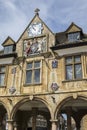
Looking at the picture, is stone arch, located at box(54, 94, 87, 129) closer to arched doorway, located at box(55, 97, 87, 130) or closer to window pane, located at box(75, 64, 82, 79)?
arched doorway, located at box(55, 97, 87, 130)

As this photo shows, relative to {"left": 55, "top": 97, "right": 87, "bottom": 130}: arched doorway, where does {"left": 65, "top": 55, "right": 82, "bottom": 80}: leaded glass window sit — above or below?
above

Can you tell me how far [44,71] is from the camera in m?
16.7

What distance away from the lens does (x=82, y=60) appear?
15.7 m

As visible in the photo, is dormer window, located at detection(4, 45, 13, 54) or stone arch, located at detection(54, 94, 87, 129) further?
dormer window, located at detection(4, 45, 13, 54)

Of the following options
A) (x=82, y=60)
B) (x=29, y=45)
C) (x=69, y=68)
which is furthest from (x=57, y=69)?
(x=29, y=45)

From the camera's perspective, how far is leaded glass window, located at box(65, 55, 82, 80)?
51.4 feet

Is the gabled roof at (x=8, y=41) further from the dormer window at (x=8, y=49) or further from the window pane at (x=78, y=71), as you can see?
the window pane at (x=78, y=71)

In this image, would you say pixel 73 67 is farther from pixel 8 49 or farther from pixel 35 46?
pixel 8 49

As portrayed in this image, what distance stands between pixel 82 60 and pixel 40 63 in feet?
10.1

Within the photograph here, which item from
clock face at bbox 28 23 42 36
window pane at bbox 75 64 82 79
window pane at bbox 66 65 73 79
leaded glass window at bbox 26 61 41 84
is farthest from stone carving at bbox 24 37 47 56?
window pane at bbox 75 64 82 79

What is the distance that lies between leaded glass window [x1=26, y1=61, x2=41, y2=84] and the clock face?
2395 millimetres

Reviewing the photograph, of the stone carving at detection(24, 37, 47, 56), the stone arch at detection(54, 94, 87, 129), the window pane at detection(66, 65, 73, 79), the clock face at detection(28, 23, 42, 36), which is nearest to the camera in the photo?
the stone arch at detection(54, 94, 87, 129)

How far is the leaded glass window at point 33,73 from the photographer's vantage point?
16.8 m

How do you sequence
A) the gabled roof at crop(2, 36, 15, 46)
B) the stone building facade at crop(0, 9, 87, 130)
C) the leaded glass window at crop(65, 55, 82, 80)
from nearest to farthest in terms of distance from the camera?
the stone building facade at crop(0, 9, 87, 130), the leaded glass window at crop(65, 55, 82, 80), the gabled roof at crop(2, 36, 15, 46)
